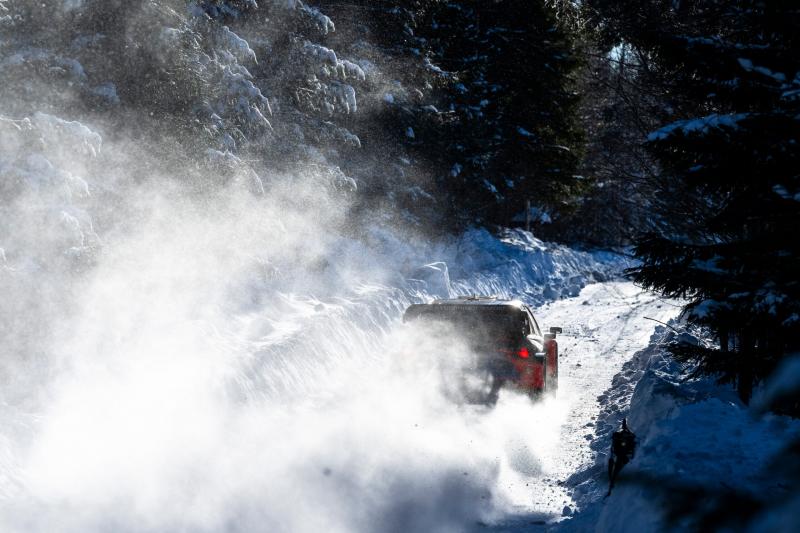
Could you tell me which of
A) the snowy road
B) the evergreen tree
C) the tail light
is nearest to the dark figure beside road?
the snowy road

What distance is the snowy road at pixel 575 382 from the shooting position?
6395mm

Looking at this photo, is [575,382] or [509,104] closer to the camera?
[575,382]

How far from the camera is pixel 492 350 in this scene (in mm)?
8539

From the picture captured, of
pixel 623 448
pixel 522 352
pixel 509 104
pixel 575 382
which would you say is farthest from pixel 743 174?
pixel 509 104

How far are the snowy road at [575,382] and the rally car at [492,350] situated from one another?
0.74m

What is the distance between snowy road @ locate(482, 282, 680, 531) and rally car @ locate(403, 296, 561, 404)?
2.43 feet

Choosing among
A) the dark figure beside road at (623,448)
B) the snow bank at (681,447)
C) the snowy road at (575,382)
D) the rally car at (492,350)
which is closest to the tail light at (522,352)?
the rally car at (492,350)

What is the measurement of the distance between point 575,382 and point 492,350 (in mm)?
4112

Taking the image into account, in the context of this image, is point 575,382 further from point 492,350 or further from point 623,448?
point 623,448

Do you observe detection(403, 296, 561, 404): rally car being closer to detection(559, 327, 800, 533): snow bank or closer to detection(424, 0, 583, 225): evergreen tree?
detection(559, 327, 800, 533): snow bank

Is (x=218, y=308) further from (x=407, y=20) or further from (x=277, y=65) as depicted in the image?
(x=407, y=20)

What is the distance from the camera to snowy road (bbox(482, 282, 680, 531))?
252 inches

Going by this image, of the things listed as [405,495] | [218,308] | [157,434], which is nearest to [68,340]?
[157,434]

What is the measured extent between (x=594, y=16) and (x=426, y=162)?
13093 mm
